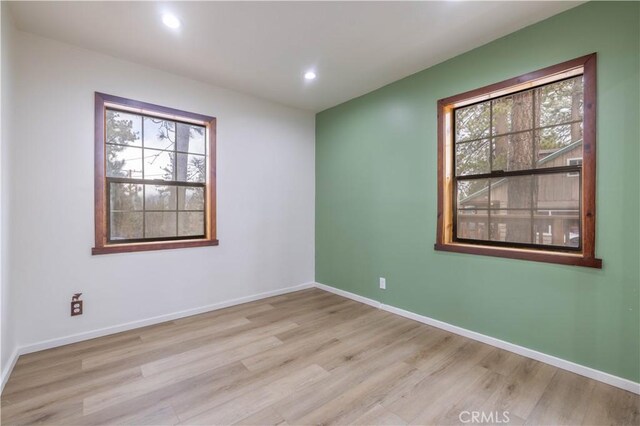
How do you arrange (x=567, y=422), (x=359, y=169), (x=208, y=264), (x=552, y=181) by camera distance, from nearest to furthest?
(x=567, y=422)
(x=552, y=181)
(x=208, y=264)
(x=359, y=169)

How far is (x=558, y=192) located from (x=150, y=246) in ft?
12.3

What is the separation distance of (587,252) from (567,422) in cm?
113

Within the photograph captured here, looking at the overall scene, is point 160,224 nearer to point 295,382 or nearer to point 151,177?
point 151,177

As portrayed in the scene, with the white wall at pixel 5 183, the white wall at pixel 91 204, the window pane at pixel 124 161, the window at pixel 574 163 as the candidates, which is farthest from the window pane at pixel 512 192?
the white wall at pixel 5 183

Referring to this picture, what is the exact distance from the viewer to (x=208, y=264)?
340cm

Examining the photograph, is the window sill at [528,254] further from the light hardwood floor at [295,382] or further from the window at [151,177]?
the window at [151,177]

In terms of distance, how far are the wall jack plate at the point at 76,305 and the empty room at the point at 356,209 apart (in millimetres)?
28

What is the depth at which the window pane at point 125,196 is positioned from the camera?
9.36 feet

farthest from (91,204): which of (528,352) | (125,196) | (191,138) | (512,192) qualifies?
(528,352)

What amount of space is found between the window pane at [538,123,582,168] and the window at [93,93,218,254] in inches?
128

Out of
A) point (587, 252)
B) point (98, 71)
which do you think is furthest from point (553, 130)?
point (98, 71)

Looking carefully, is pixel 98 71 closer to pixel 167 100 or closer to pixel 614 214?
pixel 167 100

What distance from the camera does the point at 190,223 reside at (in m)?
3.36

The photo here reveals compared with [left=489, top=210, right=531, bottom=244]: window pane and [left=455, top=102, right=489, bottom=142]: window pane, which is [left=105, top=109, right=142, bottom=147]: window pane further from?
[left=489, top=210, right=531, bottom=244]: window pane
